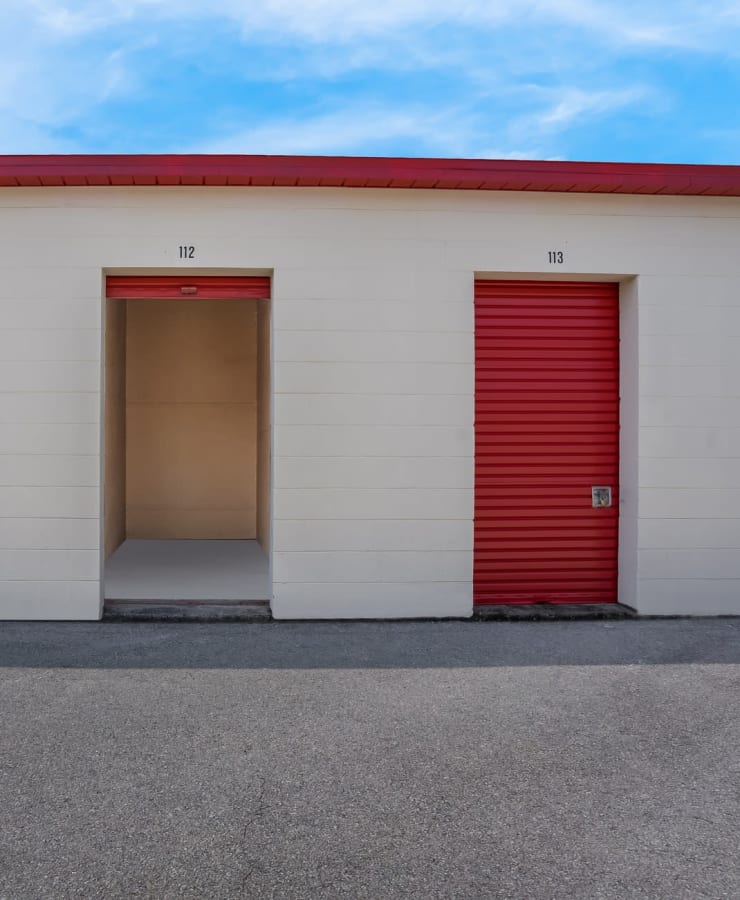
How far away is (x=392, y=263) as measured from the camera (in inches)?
266

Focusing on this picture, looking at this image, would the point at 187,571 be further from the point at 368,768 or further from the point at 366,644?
the point at 368,768

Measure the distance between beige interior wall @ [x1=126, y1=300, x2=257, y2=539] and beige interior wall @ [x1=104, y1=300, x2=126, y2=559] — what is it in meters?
0.32

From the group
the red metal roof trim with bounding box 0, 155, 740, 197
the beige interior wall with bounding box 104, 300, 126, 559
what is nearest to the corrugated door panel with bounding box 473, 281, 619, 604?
the red metal roof trim with bounding box 0, 155, 740, 197

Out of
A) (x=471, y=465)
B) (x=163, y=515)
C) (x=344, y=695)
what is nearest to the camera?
(x=344, y=695)

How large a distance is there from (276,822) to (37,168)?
539 centimetres

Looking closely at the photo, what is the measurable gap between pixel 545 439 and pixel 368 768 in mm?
4110

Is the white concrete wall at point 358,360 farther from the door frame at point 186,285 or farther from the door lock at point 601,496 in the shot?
the door lock at point 601,496

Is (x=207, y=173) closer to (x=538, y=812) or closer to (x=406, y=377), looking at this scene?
(x=406, y=377)

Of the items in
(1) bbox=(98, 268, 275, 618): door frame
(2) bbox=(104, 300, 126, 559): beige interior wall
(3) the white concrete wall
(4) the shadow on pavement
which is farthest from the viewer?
(2) bbox=(104, 300, 126, 559): beige interior wall

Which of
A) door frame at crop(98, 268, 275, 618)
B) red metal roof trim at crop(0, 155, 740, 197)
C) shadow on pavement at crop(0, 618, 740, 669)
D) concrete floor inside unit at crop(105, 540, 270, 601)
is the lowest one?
shadow on pavement at crop(0, 618, 740, 669)

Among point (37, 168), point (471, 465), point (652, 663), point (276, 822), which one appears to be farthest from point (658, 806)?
point (37, 168)

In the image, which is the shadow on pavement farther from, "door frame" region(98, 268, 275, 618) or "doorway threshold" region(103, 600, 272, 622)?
"door frame" region(98, 268, 275, 618)

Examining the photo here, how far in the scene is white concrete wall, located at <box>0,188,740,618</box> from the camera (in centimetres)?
666

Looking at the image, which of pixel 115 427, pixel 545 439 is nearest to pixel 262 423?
pixel 115 427
